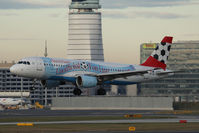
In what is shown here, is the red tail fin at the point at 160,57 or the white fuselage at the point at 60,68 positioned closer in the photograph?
the white fuselage at the point at 60,68

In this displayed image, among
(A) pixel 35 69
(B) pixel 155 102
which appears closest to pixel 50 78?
(A) pixel 35 69

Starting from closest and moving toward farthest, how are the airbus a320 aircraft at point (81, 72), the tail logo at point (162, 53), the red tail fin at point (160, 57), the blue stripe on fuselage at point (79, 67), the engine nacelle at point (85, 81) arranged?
the airbus a320 aircraft at point (81, 72), the blue stripe on fuselage at point (79, 67), the engine nacelle at point (85, 81), the red tail fin at point (160, 57), the tail logo at point (162, 53)

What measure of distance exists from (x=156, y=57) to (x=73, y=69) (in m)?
24.5

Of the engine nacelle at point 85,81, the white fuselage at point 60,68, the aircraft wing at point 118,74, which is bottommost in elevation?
the engine nacelle at point 85,81

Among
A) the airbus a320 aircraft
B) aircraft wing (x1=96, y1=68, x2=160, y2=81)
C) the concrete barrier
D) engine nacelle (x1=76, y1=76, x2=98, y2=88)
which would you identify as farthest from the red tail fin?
the concrete barrier

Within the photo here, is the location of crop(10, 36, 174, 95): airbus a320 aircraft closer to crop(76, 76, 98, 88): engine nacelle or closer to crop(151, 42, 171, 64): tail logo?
crop(76, 76, 98, 88): engine nacelle

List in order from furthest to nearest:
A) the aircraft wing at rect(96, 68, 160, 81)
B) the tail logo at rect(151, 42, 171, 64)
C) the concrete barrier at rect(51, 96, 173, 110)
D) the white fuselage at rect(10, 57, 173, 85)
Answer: the concrete barrier at rect(51, 96, 173, 110) < the tail logo at rect(151, 42, 171, 64) < the aircraft wing at rect(96, 68, 160, 81) < the white fuselage at rect(10, 57, 173, 85)

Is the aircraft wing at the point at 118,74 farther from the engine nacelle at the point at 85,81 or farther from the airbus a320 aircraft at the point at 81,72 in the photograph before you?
the engine nacelle at the point at 85,81

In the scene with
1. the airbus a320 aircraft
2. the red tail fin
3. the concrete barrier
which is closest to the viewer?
the airbus a320 aircraft

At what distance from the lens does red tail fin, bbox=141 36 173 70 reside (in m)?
111

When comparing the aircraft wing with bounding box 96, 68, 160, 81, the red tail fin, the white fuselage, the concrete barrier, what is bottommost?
the concrete barrier

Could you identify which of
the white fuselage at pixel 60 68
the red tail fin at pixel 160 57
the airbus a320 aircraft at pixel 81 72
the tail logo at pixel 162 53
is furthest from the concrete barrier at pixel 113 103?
the white fuselage at pixel 60 68

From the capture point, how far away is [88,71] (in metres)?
97.2

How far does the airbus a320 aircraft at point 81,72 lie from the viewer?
3538 inches
